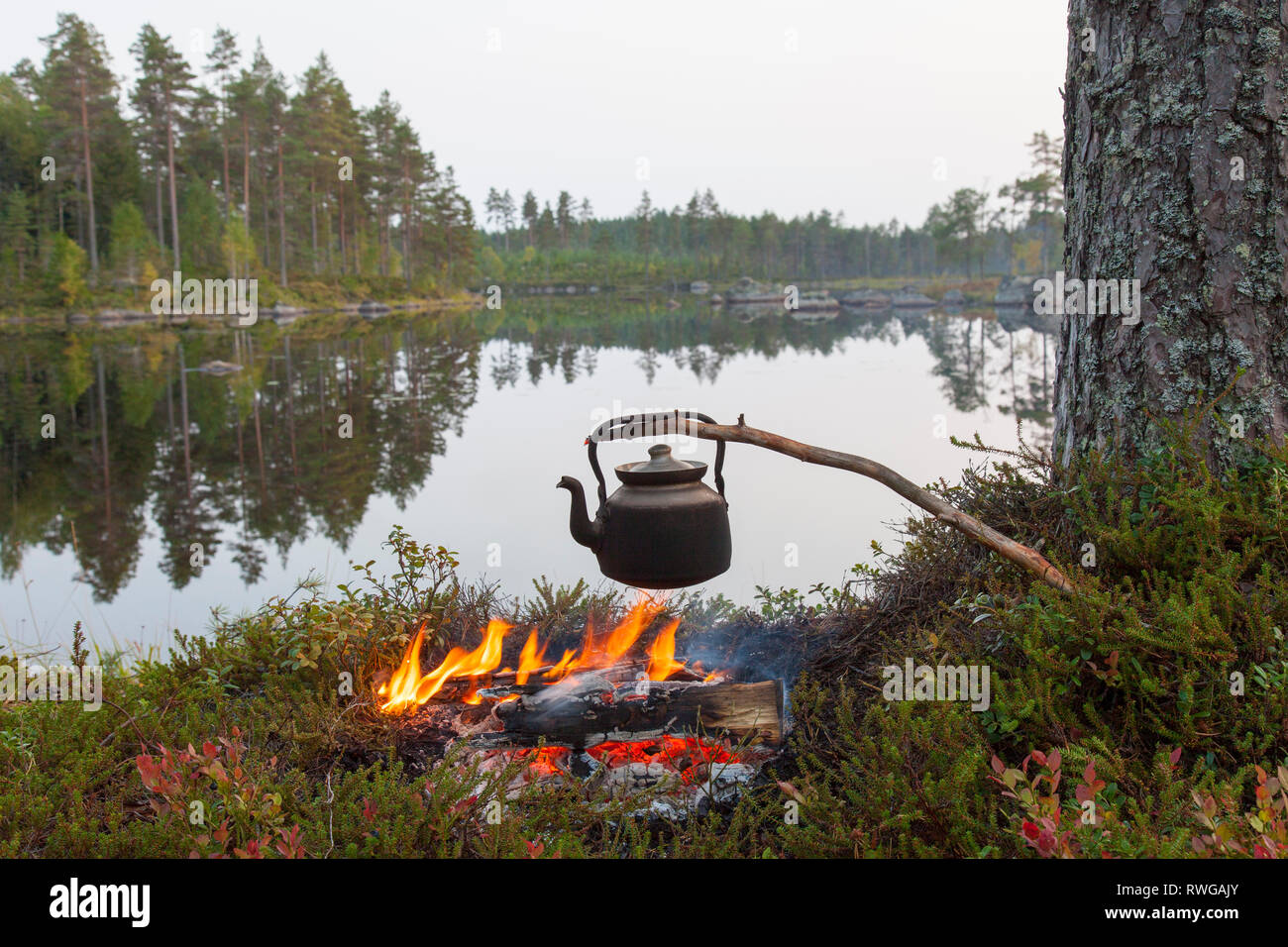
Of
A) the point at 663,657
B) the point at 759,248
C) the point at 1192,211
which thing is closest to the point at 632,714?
the point at 663,657

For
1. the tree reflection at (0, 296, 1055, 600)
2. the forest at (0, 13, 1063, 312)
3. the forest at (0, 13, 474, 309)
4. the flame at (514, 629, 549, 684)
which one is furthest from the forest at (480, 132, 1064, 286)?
the flame at (514, 629, 549, 684)

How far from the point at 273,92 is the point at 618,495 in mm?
59113

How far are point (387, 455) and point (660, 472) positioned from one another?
10.6m

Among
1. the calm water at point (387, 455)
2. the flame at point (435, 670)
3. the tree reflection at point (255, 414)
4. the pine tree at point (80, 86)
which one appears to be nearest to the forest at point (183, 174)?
the pine tree at point (80, 86)

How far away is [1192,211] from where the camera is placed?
4176mm

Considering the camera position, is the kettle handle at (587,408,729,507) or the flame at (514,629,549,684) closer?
the kettle handle at (587,408,729,507)

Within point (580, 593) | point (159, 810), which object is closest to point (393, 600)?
point (580, 593)

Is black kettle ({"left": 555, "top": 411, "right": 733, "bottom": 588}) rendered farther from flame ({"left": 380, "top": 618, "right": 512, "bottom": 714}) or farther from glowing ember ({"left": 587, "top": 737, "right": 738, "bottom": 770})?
flame ({"left": 380, "top": 618, "right": 512, "bottom": 714})

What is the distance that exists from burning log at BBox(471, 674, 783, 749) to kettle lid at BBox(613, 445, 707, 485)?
1073 millimetres

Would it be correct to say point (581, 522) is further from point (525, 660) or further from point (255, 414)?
point (255, 414)

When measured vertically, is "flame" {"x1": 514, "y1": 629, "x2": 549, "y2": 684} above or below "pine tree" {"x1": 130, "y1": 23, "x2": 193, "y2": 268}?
below

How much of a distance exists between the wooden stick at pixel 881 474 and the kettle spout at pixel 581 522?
585 mm

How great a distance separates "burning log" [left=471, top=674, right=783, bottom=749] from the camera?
4426mm
